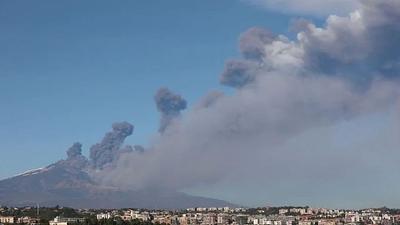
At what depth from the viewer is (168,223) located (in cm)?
9119

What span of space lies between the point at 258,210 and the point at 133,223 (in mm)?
71973

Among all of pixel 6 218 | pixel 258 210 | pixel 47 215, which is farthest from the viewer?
pixel 258 210

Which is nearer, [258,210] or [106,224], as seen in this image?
[106,224]

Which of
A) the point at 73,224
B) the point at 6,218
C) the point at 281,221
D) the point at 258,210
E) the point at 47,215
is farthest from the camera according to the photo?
the point at 258,210

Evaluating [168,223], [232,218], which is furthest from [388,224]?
[168,223]

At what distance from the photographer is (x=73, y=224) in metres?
73.2

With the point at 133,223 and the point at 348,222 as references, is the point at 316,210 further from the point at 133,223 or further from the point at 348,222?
the point at 133,223

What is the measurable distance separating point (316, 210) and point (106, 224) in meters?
70.1

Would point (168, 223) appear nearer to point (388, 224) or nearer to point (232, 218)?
point (232, 218)

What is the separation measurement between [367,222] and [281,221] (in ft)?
41.0

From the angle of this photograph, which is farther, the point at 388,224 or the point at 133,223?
the point at 388,224

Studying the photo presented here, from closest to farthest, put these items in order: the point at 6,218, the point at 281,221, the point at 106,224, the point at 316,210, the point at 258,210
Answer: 1. the point at 106,224
2. the point at 6,218
3. the point at 281,221
4. the point at 316,210
5. the point at 258,210

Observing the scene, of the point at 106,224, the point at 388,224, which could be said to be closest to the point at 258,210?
the point at 388,224

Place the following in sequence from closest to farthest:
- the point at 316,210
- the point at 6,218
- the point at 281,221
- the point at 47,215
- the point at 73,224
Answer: the point at 73,224
the point at 6,218
the point at 47,215
the point at 281,221
the point at 316,210
